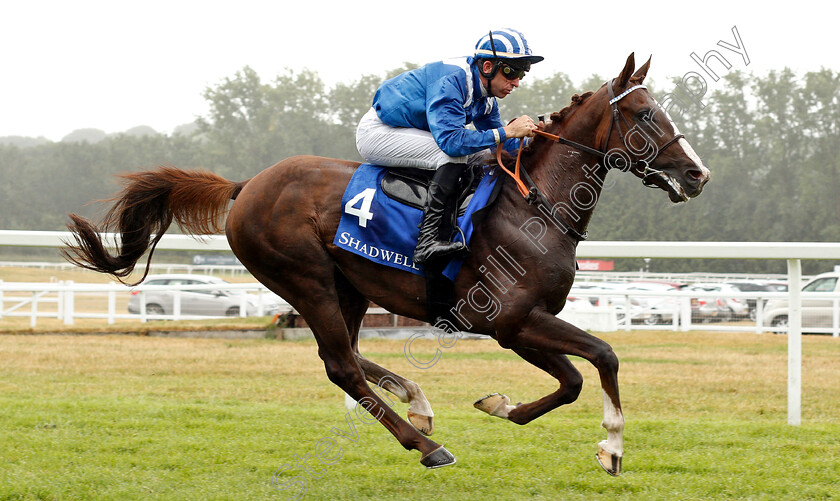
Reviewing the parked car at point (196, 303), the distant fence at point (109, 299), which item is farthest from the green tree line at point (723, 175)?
the distant fence at point (109, 299)

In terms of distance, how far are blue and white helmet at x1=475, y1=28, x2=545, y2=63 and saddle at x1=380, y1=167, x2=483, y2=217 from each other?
59 centimetres

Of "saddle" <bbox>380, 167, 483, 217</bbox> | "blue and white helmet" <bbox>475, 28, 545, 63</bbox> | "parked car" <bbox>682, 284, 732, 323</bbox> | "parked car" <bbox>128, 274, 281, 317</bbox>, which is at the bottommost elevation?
"parked car" <bbox>128, 274, 281, 317</bbox>

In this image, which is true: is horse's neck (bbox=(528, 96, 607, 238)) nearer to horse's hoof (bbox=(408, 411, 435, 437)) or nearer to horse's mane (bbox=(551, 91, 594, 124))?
horse's mane (bbox=(551, 91, 594, 124))

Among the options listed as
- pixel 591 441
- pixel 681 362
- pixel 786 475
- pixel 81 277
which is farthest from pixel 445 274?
pixel 81 277

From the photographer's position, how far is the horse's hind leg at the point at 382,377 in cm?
425

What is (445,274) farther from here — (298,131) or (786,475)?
(298,131)

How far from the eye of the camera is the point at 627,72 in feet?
12.8

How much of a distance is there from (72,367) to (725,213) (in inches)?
1526

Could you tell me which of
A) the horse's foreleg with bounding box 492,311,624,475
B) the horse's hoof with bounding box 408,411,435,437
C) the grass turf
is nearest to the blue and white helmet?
the horse's foreleg with bounding box 492,311,624,475

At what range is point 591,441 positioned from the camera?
495 cm

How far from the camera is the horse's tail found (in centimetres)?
487

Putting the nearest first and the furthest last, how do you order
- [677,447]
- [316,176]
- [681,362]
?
[316,176] < [677,447] < [681,362]

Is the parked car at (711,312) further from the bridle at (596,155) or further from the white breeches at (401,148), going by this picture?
the white breeches at (401,148)

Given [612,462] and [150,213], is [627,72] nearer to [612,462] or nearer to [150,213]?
[612,462]
